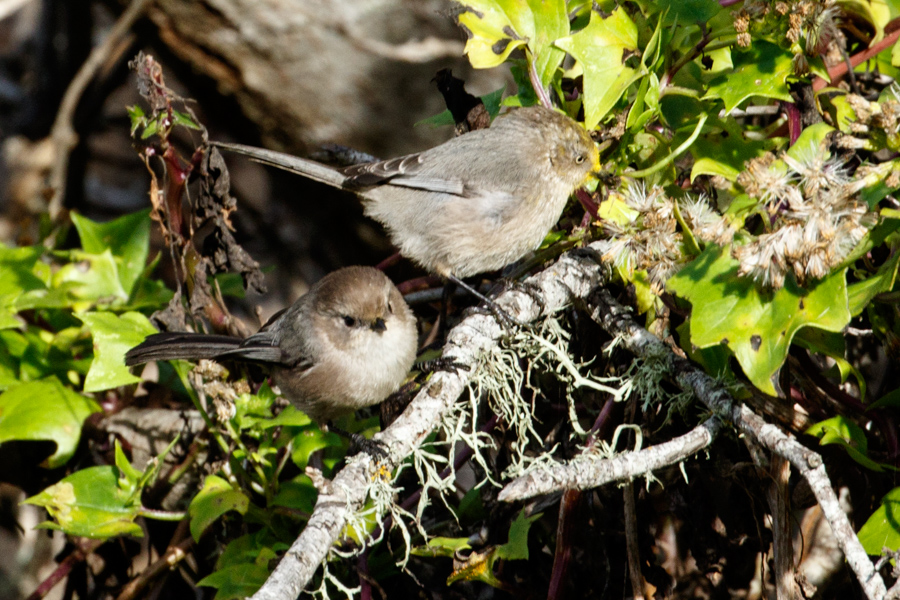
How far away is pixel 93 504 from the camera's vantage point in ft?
8.69

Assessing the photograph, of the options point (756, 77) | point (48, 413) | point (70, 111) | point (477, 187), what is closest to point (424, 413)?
point (756, 77)

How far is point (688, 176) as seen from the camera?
2.38 metres

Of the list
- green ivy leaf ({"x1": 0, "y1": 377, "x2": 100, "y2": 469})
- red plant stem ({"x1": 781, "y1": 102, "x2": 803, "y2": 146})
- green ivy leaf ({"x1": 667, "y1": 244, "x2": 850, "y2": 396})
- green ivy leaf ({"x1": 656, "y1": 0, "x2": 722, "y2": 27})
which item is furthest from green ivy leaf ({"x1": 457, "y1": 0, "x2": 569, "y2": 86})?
green ivy leaf ({"x1": 0, "y1": 377, "x2": 100, "y2": 469})

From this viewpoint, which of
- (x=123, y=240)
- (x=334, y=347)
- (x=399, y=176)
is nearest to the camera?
(x=334, y=347)

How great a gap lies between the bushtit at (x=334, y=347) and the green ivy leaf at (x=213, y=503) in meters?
0.34

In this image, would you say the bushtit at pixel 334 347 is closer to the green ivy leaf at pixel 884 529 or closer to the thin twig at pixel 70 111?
the green ivy leaf at pixel 884 529

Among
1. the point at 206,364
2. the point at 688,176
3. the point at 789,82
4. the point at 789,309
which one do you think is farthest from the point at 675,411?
the point at 206,364

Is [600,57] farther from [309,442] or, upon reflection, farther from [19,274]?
[19,274]

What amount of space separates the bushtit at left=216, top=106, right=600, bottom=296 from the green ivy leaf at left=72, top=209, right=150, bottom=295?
67 cm


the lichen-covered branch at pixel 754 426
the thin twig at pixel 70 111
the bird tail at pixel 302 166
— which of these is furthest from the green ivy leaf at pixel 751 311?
the thin twig at pixel 70 111

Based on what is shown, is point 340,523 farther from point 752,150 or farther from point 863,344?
point 863,344

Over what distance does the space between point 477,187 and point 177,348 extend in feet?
3.90

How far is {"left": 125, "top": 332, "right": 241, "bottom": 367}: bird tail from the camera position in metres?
2.51

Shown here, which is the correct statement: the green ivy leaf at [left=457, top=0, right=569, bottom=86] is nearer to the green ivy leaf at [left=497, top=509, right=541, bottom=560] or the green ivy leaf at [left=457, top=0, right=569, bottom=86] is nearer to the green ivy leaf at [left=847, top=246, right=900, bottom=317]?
the green ivy leaf at [left=847, top=246, right=900, bottom=317]
